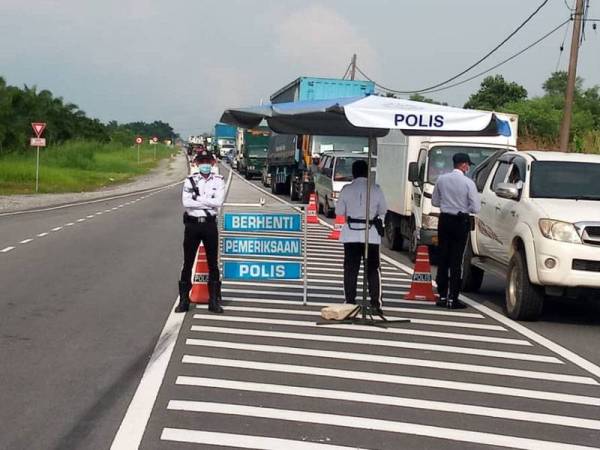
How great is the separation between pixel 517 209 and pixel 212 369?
16.2 feet

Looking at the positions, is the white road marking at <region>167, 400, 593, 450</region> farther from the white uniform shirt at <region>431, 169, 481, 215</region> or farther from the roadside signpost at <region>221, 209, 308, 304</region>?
the white uniform shirt at <region>431, 169, 481, 215</region>

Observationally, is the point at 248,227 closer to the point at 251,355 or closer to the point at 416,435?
the point at 251,355

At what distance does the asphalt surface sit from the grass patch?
102ft

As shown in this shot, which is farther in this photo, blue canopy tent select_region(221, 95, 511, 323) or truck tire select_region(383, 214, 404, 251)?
truck tire select_region(383, 214, 404, 251)

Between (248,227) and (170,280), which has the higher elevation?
(248,227)

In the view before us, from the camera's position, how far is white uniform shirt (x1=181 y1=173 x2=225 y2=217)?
34.6 ft

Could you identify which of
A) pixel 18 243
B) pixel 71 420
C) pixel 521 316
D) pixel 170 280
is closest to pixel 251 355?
pixel 71 420

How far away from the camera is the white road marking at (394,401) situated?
6578 millimetres

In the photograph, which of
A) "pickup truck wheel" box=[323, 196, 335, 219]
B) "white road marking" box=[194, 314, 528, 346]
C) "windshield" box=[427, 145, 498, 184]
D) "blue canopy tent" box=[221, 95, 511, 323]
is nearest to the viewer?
"blue canopy tent" box=[221, 95, 511, 323]

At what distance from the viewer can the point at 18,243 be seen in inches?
733

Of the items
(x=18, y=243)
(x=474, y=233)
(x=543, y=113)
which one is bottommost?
(x=18, y=243)

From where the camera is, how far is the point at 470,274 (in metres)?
13.5

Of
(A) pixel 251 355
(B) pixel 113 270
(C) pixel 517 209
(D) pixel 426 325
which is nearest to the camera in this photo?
(A) pixel 251 355

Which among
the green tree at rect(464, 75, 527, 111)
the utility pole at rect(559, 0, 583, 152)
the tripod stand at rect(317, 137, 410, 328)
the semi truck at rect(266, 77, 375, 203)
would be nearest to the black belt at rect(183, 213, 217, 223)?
the tripod stand at rect(317, 137, 410, 328)
